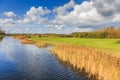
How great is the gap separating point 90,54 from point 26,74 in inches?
323

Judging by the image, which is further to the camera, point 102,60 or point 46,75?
point 46,75

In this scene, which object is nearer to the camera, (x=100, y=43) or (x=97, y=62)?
(x=97, y=62)

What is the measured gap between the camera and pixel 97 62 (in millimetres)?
24000

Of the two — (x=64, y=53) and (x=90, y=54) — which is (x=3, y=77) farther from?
(x=64, y=53)

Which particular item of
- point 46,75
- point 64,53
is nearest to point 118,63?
point 46,75

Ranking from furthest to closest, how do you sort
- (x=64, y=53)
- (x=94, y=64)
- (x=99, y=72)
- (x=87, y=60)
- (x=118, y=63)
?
1. (x=64, y=53)
2. (x=87, y=60)
3. (x=94, y=64)
4. (x=99, y=72)
5. (x=118, y=63)

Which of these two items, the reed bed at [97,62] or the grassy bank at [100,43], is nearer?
the reed bed at [97,62]

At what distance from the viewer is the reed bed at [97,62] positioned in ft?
64.1

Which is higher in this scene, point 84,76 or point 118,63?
point 118,63

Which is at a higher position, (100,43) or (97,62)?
(97,62)

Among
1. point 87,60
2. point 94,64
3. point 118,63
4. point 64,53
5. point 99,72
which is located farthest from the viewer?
point 64,53

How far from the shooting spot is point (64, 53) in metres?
A: 37.8

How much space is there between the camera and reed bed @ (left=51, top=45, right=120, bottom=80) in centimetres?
1955

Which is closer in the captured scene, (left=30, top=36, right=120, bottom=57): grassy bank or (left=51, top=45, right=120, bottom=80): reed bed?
(left=51, top=45, right=120, bottom=80): reed bed
